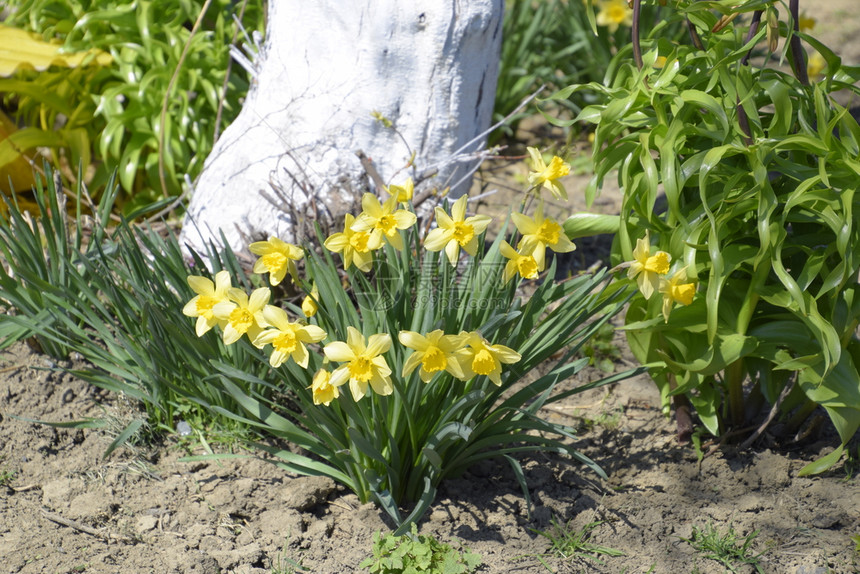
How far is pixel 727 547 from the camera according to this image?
1743mm

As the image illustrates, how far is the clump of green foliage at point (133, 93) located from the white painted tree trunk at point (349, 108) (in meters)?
0.37

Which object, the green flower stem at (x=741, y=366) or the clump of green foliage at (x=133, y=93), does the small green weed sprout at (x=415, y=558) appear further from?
the clump of green foliage at (x=133, y=93)

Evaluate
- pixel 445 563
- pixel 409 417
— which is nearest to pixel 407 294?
pixel 409 417

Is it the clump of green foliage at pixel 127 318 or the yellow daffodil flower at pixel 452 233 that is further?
the clump of green foliage at pixel 127 318

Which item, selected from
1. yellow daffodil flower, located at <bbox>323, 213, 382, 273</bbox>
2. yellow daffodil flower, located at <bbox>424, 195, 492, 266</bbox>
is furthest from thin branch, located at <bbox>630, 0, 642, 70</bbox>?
yellow daffodil flower, located at <bbox>323, 213, 382, 273</bbox>

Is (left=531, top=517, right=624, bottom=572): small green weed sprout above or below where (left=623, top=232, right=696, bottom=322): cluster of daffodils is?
below

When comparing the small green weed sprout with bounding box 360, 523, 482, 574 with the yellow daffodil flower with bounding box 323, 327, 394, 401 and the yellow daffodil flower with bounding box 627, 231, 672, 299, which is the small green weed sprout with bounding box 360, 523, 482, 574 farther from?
the yellow daffodil flower with bounding box 627, 231, 672, 299

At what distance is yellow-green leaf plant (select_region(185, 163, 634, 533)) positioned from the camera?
4.74ft

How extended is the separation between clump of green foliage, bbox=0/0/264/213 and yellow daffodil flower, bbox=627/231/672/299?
198 centimetres

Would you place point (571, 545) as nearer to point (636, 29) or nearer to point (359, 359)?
point (359, 359)

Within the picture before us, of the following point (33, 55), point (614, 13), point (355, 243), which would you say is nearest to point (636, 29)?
point (355, 243)

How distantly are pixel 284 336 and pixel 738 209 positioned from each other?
103 cm

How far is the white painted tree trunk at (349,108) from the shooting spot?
2.54 metres

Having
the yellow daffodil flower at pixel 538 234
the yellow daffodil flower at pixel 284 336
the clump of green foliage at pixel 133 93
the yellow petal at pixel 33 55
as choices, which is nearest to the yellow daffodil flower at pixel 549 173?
the yellow daffodil flower at pixel 538 234
